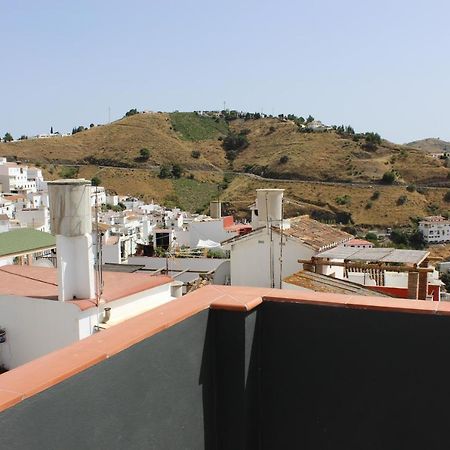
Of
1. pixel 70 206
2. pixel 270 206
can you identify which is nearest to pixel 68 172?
pixel 270 206

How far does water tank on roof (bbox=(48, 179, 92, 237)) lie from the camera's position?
5797 mm

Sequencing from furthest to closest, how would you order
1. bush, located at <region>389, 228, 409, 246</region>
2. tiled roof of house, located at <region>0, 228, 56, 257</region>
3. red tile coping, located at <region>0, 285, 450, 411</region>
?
bush, located at <region>389, 228, 409, 246</region> → tiled roof of house, located at <region>0, 228, 56, 257</region> → red tile coping, located at <region>0, 285, 450, 411</region>

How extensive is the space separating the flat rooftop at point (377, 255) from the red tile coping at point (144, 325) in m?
6.00

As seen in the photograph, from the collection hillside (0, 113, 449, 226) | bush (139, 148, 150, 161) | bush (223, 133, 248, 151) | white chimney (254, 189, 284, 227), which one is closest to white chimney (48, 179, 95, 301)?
white chimney (254, 189, 284, 227)

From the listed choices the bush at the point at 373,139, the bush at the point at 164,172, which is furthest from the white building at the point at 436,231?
the bush at the point at 164,172

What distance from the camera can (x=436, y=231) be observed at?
50.3m

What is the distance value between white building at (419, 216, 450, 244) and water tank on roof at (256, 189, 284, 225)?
43733 millimetres

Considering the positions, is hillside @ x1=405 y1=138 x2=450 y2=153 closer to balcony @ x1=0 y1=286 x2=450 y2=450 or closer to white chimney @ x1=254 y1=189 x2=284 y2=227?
white chimney @ x1=254 y1=189 x2=284 y2=227

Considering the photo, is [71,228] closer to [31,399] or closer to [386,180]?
[31,399]

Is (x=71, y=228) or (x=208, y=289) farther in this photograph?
(x=71, y=228)

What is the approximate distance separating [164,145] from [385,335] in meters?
76.4

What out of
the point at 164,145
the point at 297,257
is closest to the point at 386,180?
the point at 164,145

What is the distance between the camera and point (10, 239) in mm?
9312

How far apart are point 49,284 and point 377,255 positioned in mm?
4852
